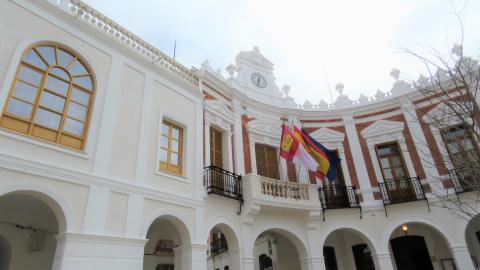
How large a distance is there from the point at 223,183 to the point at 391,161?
275 inches

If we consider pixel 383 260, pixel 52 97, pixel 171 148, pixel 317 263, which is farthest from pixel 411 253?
pixel 52 97

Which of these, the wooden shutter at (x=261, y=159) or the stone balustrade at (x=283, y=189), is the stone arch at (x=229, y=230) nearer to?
the stone balustrade at (x=283, y=189)

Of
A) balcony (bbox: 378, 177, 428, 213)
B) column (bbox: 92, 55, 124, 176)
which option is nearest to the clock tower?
balcony (bbox: 378, 177, 428, 213)

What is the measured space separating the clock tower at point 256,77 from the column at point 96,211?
7520 millimetres

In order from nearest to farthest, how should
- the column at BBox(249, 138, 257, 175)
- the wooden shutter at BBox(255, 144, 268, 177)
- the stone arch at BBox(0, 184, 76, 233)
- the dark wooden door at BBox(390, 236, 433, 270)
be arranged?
the stone arch at BBox(0, 184, 76, 233), the column at BBox(249, 138, 257, 175), the wooden shutter at BBox(255, 144, 268, 177), the dark wooden door at BBox(390, 236, 433, 270)

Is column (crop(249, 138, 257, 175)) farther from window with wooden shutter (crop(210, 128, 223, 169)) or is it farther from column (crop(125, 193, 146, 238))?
column (crop(125, 193, 146, 238))

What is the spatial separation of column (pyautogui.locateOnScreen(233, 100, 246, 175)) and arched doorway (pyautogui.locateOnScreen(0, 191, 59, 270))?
539 cm

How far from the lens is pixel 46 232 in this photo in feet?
25.1

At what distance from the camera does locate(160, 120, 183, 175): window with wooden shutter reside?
8.40m

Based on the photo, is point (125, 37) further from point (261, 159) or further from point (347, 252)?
point (347, 252)

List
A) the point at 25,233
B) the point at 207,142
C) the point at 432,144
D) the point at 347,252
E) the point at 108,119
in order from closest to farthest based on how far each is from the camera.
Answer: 1. the point at 108,119
2. the point at 25,233
3. the point at 207,142
4. the point at 432,144
5. the point at 347,252

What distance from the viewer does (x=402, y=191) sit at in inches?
448

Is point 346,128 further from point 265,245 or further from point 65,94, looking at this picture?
point 65,94

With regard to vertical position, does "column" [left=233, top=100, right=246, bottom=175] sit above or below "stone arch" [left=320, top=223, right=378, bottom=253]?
above
